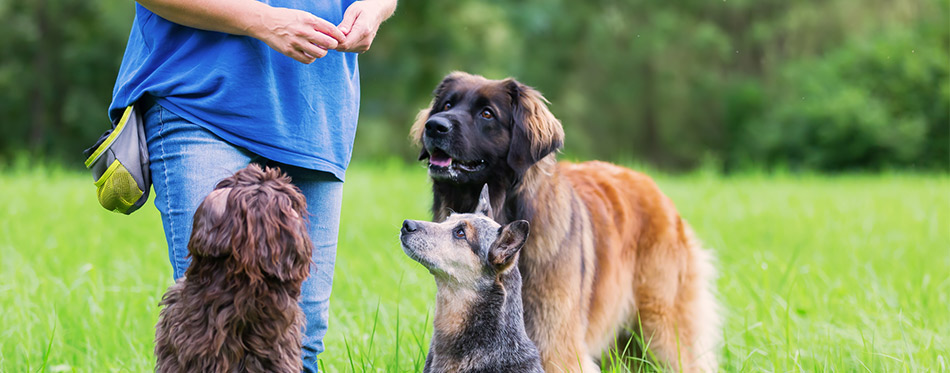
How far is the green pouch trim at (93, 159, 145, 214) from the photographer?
2.77 meters

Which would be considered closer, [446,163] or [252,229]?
[252,229]

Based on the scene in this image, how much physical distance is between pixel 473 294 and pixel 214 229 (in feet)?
4.51

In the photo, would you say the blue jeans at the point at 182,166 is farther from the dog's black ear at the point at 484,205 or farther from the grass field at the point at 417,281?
the grass field at the point at 417,281

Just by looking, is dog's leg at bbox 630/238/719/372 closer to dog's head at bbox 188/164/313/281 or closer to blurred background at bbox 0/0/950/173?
dog's head at bbox 188/164/313/281

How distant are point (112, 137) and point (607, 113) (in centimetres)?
2708

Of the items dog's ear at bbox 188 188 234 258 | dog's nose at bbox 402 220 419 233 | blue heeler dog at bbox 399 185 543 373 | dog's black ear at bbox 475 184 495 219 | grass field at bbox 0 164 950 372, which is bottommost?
grass field at bbox 0 164 950 372

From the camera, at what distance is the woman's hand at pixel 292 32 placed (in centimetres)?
268

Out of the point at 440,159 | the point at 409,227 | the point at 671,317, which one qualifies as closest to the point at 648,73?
the point at 671,317

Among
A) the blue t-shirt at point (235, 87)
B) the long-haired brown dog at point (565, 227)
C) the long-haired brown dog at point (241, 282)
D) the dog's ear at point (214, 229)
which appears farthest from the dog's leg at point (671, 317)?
the dog's ear at point (214, 229)

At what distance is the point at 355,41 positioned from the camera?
2900 mm

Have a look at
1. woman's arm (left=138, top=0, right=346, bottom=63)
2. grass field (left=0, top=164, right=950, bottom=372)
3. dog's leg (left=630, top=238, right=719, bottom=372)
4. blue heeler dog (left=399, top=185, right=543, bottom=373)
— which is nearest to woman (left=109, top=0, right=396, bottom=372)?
woman's arm (left=138, top=0, right=346, bottom=63)

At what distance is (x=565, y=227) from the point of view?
4.06m

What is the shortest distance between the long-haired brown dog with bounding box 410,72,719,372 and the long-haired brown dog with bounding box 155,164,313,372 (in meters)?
1.42

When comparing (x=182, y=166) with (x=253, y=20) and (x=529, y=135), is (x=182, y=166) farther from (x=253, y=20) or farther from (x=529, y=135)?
(x=529, y=135)
